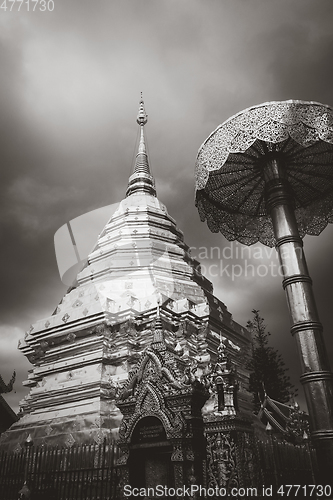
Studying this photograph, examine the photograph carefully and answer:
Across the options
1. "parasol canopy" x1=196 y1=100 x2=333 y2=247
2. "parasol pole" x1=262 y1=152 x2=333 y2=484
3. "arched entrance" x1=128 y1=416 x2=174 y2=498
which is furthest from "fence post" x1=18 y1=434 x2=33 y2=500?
"parasol canopy" x1=196 y1=100 x2=333 y2=247

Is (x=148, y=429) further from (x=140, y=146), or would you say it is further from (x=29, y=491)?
(x=140, y=146)

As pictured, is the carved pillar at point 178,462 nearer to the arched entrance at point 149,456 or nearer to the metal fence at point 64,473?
the arched entrance at point 149,456

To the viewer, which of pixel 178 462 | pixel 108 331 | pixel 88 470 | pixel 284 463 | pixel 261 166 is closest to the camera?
pixel 178 462

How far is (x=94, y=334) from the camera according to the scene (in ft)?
33.7

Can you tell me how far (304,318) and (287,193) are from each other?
2085 mm

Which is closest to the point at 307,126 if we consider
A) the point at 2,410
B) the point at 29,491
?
the point at 29,491

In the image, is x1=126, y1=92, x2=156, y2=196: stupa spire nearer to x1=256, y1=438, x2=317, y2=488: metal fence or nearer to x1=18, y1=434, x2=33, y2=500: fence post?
x1=18, y1=434, x2=33, y2=500: fence post

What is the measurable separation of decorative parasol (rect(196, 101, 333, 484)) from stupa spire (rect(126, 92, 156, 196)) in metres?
9.29

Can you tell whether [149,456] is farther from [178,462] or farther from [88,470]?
[88,470]

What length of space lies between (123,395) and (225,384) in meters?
1.63

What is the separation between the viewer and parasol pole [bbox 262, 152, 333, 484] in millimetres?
4786

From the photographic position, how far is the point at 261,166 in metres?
7.24

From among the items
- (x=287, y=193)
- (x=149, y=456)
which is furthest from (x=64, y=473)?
(x=287, y=193)

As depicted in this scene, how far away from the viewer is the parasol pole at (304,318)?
4786 millimetres
